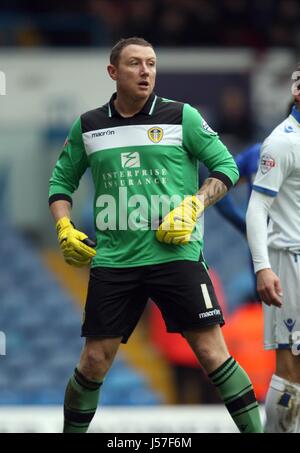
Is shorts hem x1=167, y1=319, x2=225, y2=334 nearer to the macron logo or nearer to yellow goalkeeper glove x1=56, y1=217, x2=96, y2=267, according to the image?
yellow goalkeeper glove x1=56, y1=217, x2=96, y2=267

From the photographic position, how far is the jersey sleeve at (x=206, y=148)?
6879mm

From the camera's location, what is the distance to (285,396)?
693 centimetres

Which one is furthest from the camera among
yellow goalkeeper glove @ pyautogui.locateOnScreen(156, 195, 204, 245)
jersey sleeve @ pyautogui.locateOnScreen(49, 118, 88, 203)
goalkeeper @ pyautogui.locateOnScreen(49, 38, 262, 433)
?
jersey sleeve @ pyautogui.locateOnScreen(49, 118, 88, 203)

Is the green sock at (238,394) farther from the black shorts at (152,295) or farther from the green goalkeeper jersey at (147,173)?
the green goalkeeper jersey at (147,173)

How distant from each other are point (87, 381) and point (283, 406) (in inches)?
38.8

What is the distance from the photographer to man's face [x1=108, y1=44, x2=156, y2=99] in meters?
6.89

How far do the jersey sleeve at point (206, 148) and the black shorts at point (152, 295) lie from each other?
0.47 meters

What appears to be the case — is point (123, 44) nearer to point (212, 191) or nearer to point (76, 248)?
point (212, 191)

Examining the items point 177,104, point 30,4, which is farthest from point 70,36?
point 177,104

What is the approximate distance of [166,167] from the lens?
6855mm

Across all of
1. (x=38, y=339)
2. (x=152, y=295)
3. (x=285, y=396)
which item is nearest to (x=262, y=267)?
(x=152, y=295)

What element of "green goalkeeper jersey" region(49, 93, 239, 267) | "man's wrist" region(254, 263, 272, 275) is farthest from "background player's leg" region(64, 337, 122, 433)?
"man's wrist" region(254, 263, 272, 275)

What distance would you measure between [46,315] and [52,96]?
2.96 meters

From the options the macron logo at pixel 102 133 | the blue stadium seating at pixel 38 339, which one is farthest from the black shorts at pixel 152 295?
the blue stadium seating at pixel 38 339
